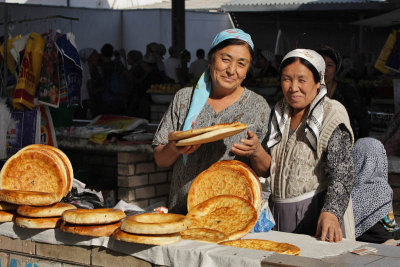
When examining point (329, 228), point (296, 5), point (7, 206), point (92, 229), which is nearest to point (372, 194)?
point (329, 228)

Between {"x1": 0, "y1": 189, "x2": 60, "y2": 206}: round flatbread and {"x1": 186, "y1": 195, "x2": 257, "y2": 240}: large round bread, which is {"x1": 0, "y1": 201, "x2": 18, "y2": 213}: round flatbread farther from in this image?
{"x1": 186, "y1": 195, "x2": 257, "y2": 240}: large round bread

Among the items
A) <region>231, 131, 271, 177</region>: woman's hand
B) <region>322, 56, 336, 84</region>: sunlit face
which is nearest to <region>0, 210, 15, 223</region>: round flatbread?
<region>231, 131, 271, 177</region>: woman's hand

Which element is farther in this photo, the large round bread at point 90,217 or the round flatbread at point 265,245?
the large round bread at point 90,217

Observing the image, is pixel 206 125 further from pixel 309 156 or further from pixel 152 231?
pixel 152 231

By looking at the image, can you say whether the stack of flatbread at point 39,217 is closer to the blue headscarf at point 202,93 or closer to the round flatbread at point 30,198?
the round flatbread at point 30,198

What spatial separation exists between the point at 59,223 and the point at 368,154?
1.84 meters

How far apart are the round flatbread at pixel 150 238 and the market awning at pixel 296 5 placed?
15.9 meters

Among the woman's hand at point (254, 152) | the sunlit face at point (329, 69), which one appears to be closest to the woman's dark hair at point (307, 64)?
the woman's hand at point (254, 152)

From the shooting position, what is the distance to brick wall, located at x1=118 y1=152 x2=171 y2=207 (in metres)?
5.52

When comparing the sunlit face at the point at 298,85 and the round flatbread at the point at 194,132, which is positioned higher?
the sunlit face at the point at 298,85

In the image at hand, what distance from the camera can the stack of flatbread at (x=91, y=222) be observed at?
8.04 ft

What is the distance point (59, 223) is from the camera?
2.66m

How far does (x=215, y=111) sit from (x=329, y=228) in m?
0.80

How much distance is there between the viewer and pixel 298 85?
266 cm
